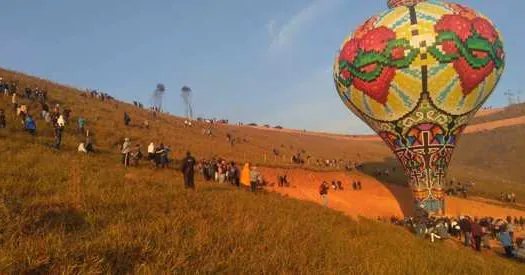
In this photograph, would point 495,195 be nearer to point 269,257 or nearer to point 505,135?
point 269,257

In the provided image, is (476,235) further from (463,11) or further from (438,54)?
(463,11)

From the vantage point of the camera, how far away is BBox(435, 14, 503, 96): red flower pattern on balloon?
1211 inches

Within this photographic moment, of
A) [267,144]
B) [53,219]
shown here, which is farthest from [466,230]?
[267,144]

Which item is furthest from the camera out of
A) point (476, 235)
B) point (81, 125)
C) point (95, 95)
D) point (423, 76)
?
point (95, 95)

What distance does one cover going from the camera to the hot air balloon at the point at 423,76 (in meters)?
30.9

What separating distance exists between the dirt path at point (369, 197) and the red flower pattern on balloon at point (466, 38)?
37.3ft

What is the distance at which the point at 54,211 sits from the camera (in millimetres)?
9359

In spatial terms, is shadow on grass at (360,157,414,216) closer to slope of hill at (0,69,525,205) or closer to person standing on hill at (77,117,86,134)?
slope of hill at (0,69,525,205)

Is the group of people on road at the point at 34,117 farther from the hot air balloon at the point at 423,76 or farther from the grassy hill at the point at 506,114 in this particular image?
the grassy hill at the point at 506,114

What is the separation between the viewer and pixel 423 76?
31.2 meters

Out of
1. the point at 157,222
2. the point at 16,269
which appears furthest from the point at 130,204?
the point at 16,269

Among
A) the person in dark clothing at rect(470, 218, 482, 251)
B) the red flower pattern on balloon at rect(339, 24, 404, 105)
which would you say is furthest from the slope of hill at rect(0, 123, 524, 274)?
the red flower pattern on balloon at rect(339, 24, 404, 105)

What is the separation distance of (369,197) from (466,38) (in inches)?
630

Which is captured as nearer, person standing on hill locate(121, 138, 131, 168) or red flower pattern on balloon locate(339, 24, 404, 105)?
person standing on hill locate(121, 138, 131, 168)
